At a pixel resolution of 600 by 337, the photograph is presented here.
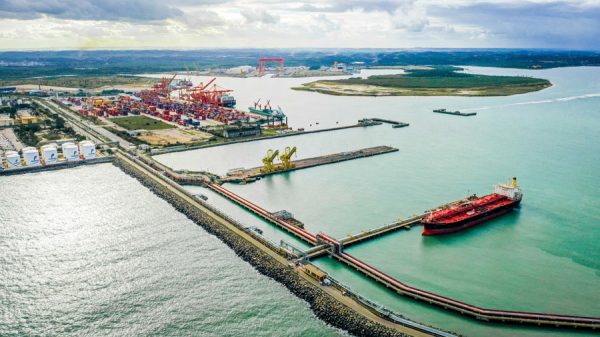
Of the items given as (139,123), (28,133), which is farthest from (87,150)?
(139,123)

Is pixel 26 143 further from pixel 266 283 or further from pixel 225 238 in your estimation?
pixel 266 283

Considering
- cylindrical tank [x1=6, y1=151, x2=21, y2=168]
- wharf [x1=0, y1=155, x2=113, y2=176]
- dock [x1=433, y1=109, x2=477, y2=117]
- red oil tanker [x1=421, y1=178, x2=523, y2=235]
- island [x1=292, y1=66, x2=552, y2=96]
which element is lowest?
red oil tanker [x1=421, y1=178, x2=523, y2=235]

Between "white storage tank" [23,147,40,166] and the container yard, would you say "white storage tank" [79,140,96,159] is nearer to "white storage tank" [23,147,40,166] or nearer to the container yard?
"white storage tank" [23,147,40,166]

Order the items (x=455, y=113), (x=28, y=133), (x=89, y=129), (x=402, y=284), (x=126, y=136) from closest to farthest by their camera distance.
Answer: (x=402, y=284), (x=28, y=133), (x=126, y=136), (x=89, y=129), (x=455, y=113)

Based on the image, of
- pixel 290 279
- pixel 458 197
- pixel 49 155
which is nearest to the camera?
pixel 290 279

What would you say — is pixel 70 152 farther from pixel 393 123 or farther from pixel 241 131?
pixel 393 123

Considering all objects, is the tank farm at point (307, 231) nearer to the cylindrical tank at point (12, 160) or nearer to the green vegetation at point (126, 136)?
the green vegetation at point (126, 136)

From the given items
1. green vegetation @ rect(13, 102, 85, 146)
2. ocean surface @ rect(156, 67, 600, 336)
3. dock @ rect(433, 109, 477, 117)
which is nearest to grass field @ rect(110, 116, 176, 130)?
green vegetation @ rect(13, 102, 85, 146)
